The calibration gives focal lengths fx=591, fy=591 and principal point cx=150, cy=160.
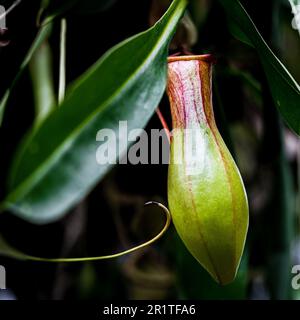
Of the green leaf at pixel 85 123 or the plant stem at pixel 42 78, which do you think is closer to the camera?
the green leaf at pixel 85 123

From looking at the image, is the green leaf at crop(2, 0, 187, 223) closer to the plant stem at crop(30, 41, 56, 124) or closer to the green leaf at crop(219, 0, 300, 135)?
the green leaf at crop(219, 0, 300, 135)

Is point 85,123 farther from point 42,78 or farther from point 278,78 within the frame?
point 42,78

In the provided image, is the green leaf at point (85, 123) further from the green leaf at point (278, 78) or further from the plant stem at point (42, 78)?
the plant stem at point (42, 78)

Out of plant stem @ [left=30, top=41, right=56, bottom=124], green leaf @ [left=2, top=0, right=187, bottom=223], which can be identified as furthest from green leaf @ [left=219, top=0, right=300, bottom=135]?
plant stem @ [left=30, top=41, right=56, bottom=124]

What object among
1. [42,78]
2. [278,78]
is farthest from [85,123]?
[42,78]

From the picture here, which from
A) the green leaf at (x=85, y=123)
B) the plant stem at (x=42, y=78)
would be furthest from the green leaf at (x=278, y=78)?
the plant stem at (x=42, y=78)
